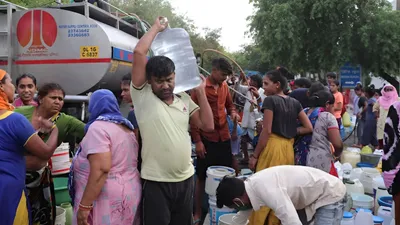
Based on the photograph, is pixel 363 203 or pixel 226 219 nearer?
pixel 226 219

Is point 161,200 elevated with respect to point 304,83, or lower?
lower

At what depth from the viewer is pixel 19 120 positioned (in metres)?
2.16

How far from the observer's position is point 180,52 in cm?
311

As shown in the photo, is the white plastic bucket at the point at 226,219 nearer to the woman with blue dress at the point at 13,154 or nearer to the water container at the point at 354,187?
the woman with blue dress at the point at 13,154

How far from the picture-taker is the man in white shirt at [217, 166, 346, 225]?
7.14 ft

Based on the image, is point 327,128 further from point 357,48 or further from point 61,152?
point 357,48

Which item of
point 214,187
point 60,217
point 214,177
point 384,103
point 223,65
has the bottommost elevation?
point 60,217

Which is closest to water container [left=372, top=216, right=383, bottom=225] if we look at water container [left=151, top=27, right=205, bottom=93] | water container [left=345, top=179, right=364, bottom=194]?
water container [left=345, top=179, right=364, bottom=194]

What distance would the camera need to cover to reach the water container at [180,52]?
2930mm

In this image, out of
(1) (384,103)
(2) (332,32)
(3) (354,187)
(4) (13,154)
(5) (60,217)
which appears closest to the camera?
(4) (13,154)

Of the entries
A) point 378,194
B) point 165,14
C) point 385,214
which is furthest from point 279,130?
point 165,14

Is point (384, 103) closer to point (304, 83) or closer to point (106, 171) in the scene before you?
point (304, 83)

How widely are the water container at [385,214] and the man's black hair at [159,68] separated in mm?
2727

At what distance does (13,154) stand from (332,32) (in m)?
14.6
